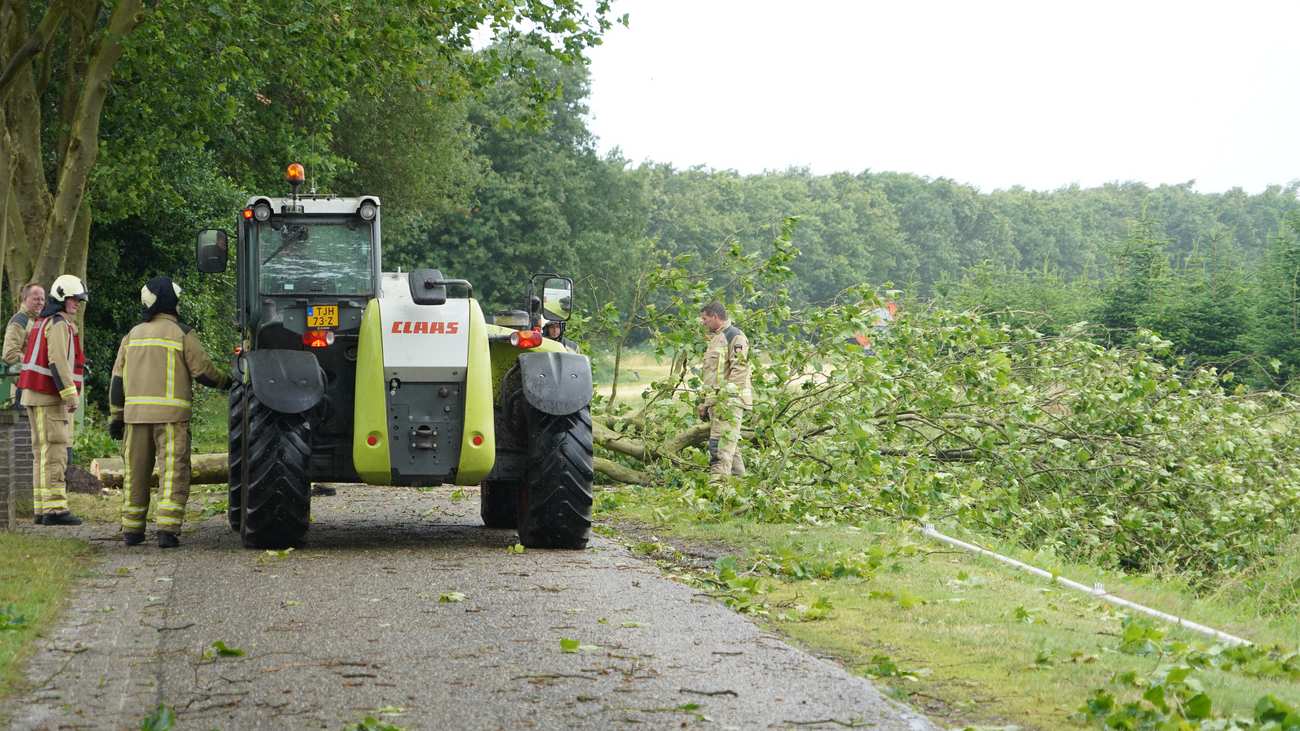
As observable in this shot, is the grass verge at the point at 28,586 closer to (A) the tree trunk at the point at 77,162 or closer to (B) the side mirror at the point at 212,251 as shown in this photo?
(B) the side mirror at the point at 212,251

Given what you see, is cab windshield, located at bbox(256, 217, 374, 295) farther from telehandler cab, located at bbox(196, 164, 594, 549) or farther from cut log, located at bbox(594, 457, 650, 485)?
cut log, located at bbox(594, 457, 650, 485)

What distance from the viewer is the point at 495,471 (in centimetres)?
1171

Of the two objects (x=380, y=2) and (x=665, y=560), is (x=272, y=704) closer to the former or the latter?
(x=665, y=560)

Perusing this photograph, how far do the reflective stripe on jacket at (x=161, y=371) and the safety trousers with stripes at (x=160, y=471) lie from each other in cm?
11

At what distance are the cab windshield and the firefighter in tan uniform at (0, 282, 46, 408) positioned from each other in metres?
3.24

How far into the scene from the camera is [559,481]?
11.3m

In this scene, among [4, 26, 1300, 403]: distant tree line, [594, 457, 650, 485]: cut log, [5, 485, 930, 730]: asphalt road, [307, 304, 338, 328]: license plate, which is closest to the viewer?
[5, 485, 930, 730]: asphalt road

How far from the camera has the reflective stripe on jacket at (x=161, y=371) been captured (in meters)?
11.6

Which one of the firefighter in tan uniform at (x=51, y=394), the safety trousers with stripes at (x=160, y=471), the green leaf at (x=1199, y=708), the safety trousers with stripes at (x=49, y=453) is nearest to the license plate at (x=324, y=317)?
the safety trousers with stripes at (x=160, y=471)

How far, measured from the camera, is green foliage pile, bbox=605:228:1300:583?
1418cm

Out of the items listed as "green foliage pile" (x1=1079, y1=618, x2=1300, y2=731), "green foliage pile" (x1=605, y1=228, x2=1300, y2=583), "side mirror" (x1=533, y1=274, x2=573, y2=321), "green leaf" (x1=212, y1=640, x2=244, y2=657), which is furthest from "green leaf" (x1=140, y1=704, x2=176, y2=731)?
"green foliage pile" (x1=605, y1=228, x2=1300, y2=583)

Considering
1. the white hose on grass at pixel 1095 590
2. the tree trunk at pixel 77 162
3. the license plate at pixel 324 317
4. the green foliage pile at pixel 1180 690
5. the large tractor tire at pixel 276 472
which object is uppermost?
the tree trunk at pixel 77 162

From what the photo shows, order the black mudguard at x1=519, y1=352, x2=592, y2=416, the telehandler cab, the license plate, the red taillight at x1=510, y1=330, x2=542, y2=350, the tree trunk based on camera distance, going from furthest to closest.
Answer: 1. the tree trunk
2. the red taillight at x1=510, y1=330, x2=542, y2=350
3. the license plate
4. the black mudguard at x1=519, y1=352, x2=592, y2=416
5. the telehandler cab

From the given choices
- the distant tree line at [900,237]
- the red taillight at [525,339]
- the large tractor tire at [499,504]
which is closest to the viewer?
the red taillight at [525,339]
